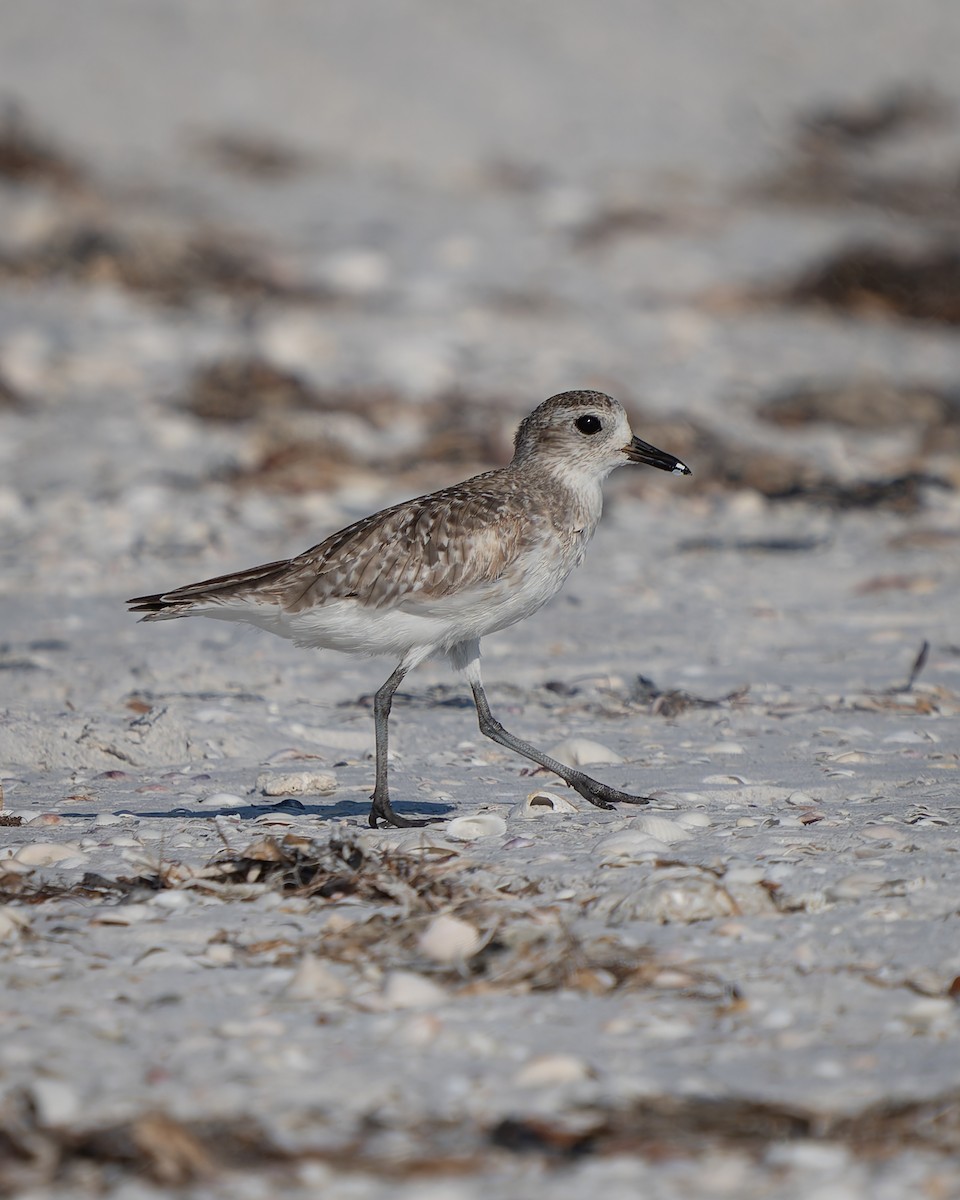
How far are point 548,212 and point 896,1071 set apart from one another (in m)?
13.1

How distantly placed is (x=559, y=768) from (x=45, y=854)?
1.60 m

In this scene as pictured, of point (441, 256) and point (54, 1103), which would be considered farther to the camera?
point (441, 256)

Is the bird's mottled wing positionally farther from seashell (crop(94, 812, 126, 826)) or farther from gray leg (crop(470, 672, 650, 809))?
seashell (crop(94, 812, 126, 826))

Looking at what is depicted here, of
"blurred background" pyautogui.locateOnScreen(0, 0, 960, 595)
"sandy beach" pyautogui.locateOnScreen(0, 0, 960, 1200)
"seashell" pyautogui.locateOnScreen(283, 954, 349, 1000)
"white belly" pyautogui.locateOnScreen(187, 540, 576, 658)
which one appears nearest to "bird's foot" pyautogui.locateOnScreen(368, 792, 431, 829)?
"sandy beach" pyautogui.locateOnScreen(0, 0, 960, 1200)

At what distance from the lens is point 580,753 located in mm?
5258

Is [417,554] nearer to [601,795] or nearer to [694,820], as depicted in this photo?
[601,795]

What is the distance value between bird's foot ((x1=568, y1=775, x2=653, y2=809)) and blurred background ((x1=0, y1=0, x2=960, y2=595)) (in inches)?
137

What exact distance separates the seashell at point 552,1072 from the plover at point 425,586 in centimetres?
182

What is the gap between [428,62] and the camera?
18.2m

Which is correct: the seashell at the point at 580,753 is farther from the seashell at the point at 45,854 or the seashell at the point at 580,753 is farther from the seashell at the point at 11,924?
the seashell at the point at 11,924

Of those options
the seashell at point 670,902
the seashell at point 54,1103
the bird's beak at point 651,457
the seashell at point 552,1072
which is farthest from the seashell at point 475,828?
the bird's beak at point 651,457

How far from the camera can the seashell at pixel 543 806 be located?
4523 millimetres

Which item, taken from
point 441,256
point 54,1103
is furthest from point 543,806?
point 441,256

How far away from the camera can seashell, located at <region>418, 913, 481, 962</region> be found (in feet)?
10.9
